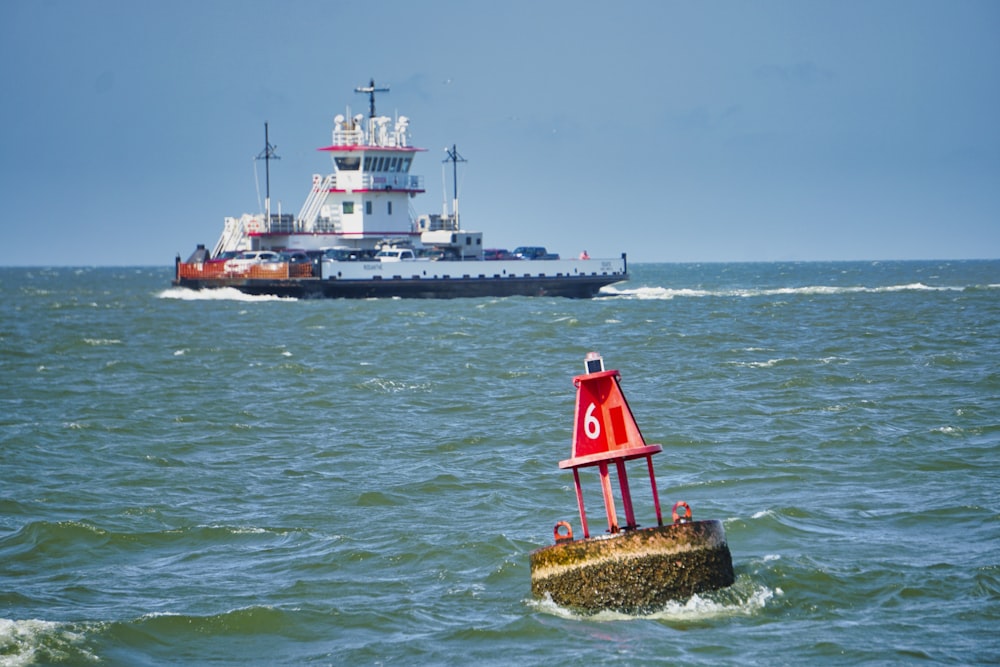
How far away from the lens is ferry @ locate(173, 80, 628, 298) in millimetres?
65000

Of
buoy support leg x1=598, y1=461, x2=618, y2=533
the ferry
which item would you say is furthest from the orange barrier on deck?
buoy support leg x1=598, y1=461, x2=618, y2=533

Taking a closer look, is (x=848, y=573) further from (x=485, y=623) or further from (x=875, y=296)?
(x=875, y=296)

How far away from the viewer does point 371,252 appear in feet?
221

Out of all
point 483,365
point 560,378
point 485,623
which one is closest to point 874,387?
point 560,378

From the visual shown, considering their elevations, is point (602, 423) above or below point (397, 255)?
below

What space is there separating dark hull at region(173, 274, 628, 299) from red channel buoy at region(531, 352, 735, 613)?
176ft

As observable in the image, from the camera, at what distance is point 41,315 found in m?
64.3

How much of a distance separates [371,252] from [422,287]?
3.79 metres

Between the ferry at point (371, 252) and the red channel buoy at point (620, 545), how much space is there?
176ft

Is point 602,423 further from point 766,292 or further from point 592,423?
point 766,292

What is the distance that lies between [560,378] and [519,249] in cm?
4213

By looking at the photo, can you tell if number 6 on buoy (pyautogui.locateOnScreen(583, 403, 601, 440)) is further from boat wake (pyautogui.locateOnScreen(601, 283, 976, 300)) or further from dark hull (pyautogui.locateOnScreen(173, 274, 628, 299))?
boat wake (pyautogui.locateOnScreen(601, 283, 976, 300))

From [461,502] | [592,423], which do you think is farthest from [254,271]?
[592,423]

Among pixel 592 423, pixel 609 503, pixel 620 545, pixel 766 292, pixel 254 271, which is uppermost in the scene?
pixel 254 271
